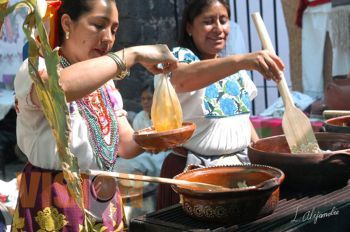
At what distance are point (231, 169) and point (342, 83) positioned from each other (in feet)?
7.79

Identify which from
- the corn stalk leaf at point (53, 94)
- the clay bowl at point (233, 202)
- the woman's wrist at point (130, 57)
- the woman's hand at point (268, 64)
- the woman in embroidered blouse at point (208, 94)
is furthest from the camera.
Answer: the woman in embroidered blouse at point (208, 94)

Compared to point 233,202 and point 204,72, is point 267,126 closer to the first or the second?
point 204,72

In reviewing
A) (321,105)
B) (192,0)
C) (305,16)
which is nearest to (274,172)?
(192,0)

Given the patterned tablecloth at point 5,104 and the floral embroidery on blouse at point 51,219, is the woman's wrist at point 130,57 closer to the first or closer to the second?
the floral embroidery on blouse at point 51,219

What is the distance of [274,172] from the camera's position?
163cm

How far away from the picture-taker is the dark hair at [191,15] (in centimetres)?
253

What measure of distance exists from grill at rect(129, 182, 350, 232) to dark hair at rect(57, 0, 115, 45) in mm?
679

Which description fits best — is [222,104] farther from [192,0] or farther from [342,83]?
[342,83]

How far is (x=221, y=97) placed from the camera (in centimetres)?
242

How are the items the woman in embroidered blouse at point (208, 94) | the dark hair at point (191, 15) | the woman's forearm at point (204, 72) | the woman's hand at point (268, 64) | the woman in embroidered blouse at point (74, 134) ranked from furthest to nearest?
the dark hair at point (191, 15) → the woman in embroidered blouse at point (208, 94) → the woman's forearm at point (204, 72) → the woman's hand at point (268, 64) → the woman in embroidered blouse at point (74, 134)

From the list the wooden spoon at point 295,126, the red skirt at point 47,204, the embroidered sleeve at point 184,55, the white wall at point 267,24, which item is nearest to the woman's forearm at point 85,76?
the red skirt at point 47,204

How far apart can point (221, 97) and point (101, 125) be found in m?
0.71

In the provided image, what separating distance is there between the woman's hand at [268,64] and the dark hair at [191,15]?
68 centimetres

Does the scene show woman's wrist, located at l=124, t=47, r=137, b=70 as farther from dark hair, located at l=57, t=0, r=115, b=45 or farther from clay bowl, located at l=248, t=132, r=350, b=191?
clay bowl, located at l=248, t=132, r=350, b=191
